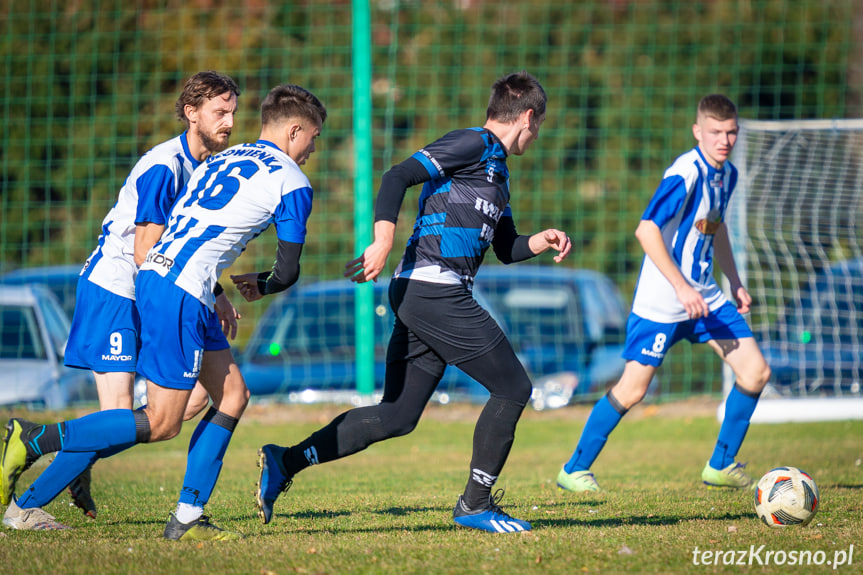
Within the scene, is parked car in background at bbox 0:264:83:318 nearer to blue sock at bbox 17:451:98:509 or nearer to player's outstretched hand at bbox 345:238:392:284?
blue sock at bbox 17:451:98:509

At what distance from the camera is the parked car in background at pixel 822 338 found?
1095 cm

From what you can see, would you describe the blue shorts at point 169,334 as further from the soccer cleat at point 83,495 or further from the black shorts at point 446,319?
the soccer cleat at point 83,495

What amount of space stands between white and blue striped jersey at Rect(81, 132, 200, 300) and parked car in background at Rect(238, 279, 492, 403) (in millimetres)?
5756

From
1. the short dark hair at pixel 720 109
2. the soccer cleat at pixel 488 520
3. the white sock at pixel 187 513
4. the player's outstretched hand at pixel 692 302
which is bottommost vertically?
the soccer cleat at pixel 488 520

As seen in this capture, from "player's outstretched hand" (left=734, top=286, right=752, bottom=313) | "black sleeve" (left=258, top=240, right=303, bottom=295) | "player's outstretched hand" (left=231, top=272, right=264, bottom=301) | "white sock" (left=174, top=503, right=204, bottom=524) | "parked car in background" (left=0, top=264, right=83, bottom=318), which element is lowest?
"parked car in background" (left=0, top=264, right=83, bottom=318)

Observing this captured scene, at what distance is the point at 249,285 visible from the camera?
460 cm

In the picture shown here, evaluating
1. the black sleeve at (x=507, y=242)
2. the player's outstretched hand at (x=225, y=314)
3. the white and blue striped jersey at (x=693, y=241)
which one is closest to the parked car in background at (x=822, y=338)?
the white and blue striped jersey at (x=693, y=241)

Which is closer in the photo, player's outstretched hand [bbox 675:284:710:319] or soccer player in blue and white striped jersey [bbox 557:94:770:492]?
player's outstretched hand [bbox 675:284:710:319]

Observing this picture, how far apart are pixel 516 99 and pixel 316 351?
22.5 ft

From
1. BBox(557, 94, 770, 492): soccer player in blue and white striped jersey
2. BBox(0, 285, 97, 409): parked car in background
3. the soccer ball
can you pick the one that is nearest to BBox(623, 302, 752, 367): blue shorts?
BBox(557, 94, 770, 492): soccer player in blue and white striped jersey

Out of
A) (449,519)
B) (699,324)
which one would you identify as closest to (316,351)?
(699,324)

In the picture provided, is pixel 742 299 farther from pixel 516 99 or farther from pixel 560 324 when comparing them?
pixel 560 324

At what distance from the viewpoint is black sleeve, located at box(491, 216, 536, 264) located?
4.94 metres

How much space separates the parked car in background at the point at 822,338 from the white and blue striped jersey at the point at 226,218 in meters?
7.77
